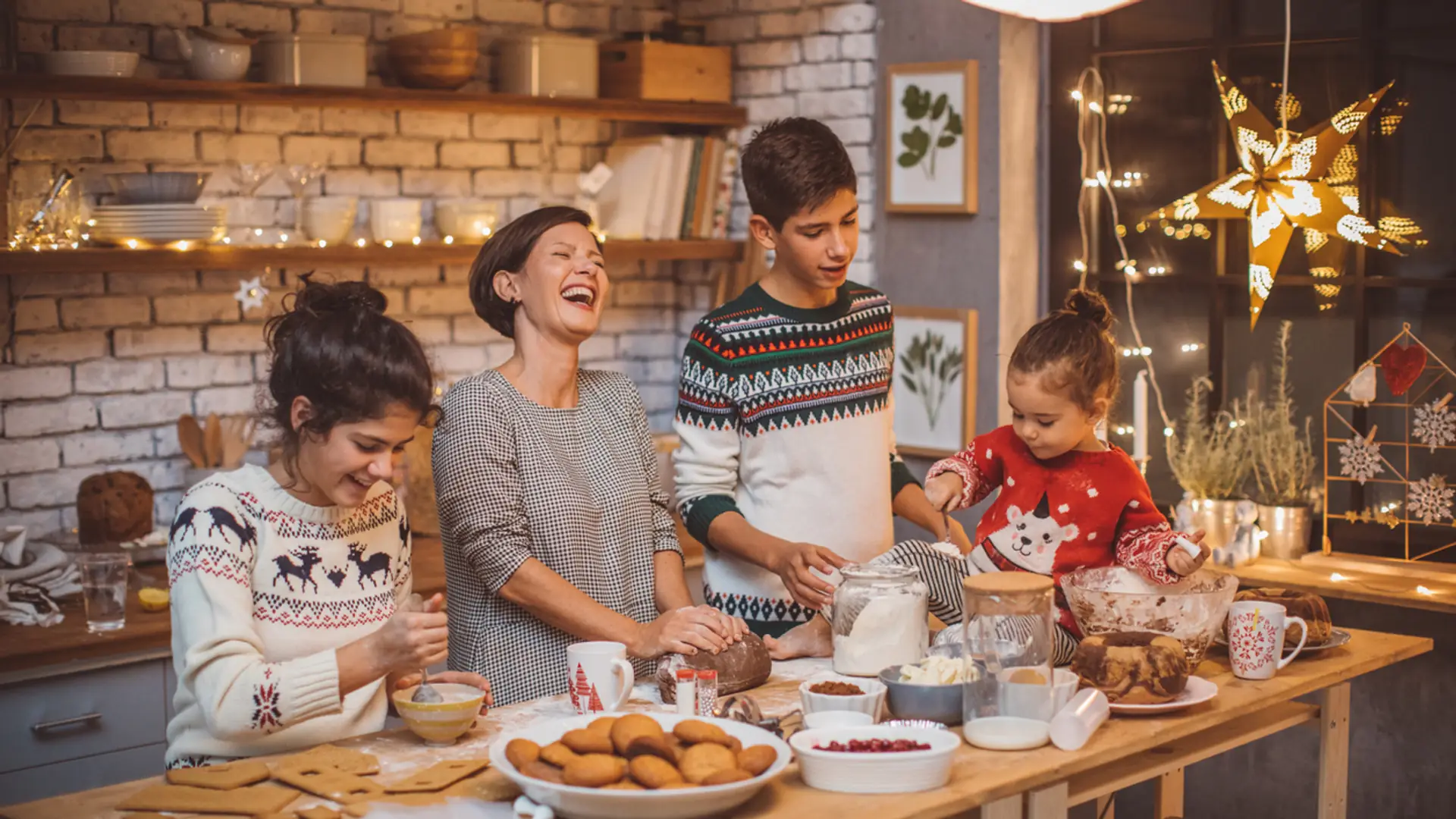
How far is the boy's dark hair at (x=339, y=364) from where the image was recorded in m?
2.02

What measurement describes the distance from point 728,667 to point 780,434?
1.73ft

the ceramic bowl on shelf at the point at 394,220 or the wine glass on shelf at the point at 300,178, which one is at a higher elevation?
the wine glass on shelf at the point at 300,178

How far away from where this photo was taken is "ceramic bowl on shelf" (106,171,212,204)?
11.6 ft

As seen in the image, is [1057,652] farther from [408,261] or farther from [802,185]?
[408,261]

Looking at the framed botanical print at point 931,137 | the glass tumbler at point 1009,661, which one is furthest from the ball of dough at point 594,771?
the framed botanical print at point 931,137

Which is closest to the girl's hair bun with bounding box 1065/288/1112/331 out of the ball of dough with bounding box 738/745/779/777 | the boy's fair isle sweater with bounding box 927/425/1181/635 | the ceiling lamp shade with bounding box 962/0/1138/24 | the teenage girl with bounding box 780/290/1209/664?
the teenage girl with bounding box 780/290/1209/664

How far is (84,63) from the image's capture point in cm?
344

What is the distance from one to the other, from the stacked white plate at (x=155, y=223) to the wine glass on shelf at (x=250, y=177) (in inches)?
9.7

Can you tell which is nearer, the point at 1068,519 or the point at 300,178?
the point at 1068,519

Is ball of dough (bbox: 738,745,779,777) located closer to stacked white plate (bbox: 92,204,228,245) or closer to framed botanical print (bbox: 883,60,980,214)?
stacked white plate (bbox: 92,204,228,245)

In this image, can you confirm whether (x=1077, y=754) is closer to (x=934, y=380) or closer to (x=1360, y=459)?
(x=1360, y=459)

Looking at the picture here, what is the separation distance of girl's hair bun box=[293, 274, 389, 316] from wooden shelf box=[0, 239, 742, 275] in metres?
1.56

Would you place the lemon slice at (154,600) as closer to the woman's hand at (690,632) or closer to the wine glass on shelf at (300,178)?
the wine glass on shelf at (300,178)

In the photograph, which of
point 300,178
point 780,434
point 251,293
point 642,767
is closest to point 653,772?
point 642,767
